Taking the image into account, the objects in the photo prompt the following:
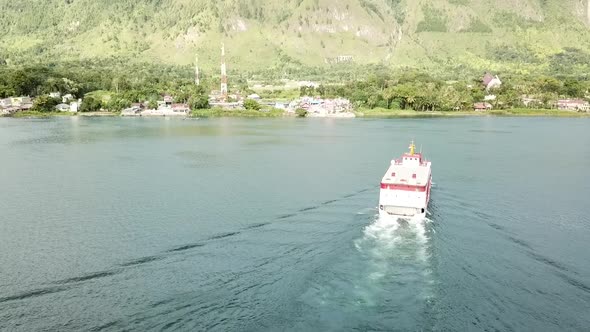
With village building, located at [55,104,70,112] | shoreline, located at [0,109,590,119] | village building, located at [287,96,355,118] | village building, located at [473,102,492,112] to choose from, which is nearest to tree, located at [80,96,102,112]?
shoreline, located at [0,109,590,119]

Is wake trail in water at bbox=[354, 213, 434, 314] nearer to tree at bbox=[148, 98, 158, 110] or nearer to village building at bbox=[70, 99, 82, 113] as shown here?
tree at bbox=[148, 98, 158, 110]

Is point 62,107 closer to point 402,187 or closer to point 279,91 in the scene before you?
point 279,91

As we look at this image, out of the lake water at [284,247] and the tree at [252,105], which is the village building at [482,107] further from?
the lake water at [284,247]

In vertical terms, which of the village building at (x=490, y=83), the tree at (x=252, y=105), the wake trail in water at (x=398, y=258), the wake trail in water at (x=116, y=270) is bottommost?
the wake trail in water at (x=116, y=270)

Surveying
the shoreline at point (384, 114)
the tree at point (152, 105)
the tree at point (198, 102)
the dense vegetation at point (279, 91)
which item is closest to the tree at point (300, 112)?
the shoreline at point (384, 114)

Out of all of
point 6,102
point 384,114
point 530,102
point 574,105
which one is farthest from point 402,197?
point 6,102

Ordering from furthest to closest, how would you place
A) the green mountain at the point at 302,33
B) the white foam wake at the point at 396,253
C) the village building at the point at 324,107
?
1. the green mountain at the point at 302,33
2. the village building at the point at 324,107
3. the white foam wake at the point at 396,253

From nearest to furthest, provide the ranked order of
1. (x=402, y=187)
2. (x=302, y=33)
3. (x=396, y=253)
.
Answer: (x=396, y=253) < (x=402, y=187) < (x=302, y=33)
